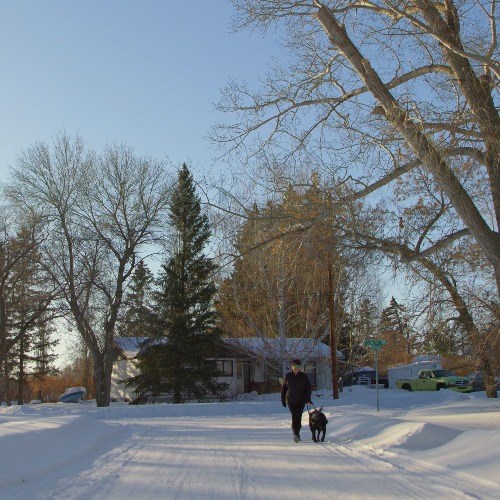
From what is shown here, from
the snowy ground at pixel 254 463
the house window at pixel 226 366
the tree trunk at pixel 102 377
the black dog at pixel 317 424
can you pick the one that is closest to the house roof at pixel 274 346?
the tree trunk at pixel 102 377

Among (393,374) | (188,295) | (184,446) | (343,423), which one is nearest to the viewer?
(184,446)

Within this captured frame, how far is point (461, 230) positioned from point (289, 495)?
823 cm

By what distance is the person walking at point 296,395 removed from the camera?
1321 cm

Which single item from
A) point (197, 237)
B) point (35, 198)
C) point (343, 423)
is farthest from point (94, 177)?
point (343, 423)

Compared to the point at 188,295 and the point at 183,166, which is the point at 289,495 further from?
the point at 188,295

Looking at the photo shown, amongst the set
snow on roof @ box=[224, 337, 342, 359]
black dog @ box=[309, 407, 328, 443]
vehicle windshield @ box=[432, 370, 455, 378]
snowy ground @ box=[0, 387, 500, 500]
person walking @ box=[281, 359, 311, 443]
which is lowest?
snowy ground @ box=[0, 387, 500, 500]

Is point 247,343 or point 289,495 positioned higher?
point 247,343

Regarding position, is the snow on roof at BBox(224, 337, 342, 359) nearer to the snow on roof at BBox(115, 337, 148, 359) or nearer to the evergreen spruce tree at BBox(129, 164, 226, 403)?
the evergreen spruce tree at BBox(129, 164, 226, 403)

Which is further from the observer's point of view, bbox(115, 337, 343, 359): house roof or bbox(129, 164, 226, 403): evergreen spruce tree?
bbox(129, 164, 226, 403): evergreen spruce tree

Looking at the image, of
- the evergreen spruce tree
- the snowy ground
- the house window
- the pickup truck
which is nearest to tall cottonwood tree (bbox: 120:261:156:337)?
the evergreen spruce tree

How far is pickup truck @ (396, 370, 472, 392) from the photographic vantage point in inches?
1720

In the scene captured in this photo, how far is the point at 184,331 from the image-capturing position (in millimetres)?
43094

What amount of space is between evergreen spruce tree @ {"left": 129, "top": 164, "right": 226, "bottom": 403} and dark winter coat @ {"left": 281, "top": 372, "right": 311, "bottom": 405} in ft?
92.6

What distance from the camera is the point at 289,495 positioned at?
745 cm
